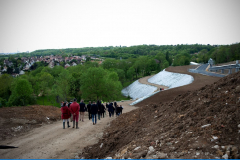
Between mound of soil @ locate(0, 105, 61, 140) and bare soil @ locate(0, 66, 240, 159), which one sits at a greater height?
bare soil @ locate(0, 66, 240, 159)

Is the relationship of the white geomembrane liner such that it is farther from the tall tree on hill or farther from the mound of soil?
the mound of soil

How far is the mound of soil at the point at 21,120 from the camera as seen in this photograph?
1086cm

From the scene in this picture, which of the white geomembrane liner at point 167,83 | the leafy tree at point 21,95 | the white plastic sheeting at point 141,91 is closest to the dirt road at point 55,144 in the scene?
the white geomembrane liner at point 167,83

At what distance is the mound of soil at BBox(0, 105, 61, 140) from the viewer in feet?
35.6

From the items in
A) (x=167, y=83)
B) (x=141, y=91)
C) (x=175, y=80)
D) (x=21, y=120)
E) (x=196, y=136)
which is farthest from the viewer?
(x=141, y=91)

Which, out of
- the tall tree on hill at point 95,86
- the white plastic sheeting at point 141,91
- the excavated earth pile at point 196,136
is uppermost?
the excavated earth pile at point 196,136

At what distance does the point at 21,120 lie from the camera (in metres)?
12.5

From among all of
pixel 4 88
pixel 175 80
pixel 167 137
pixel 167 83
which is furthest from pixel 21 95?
pixel 167 137

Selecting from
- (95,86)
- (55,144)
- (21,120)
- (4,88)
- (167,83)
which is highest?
(55,144)

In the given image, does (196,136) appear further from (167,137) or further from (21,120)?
(21,120)

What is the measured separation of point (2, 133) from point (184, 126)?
9.97m

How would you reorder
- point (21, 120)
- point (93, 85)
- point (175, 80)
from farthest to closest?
1. point (175, 80)
2. point (93, 85)
3. point (21, 120)

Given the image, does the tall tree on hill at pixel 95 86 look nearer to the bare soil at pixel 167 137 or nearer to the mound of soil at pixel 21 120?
the mound of soil at pixel 21 120

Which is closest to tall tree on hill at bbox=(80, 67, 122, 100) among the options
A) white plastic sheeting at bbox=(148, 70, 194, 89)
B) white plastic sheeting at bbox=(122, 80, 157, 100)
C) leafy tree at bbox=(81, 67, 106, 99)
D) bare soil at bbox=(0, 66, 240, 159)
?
leafy tree at bbox=(81, 67, 106, 99)
